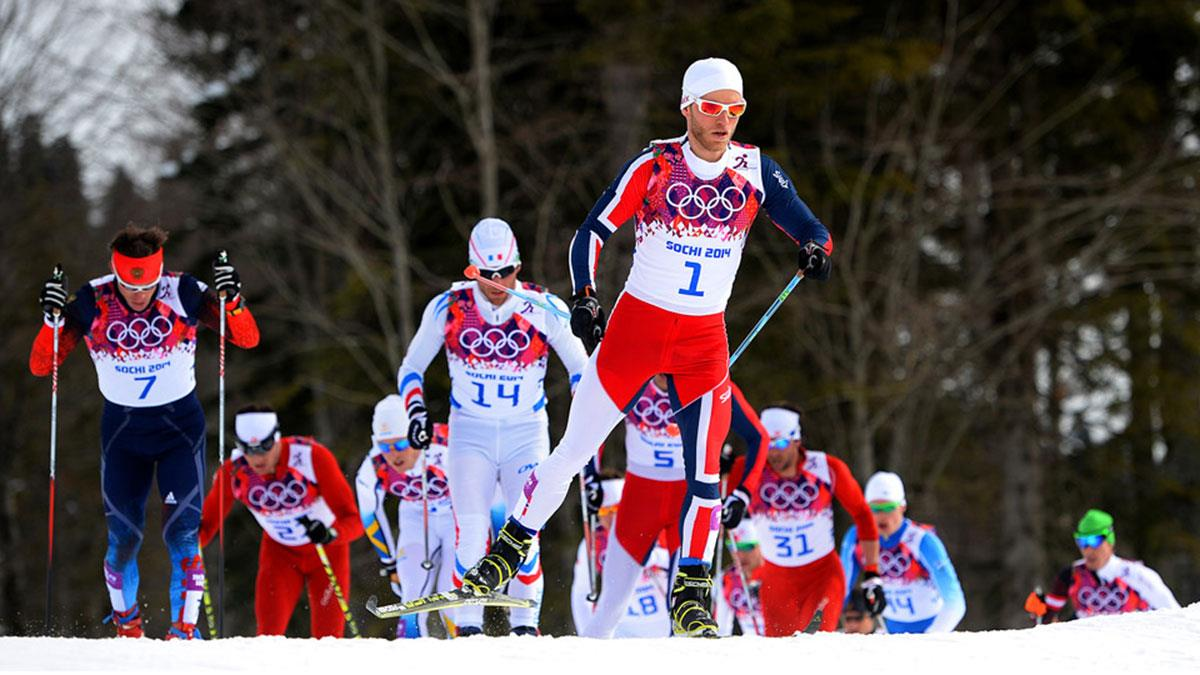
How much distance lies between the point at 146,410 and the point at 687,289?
3205mm

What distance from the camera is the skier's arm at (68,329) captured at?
833cm

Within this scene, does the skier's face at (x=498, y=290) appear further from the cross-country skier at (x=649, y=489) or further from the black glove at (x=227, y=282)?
the black glove at (x=227, y=282)

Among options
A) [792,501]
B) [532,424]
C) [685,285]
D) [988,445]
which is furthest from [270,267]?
[685,285]

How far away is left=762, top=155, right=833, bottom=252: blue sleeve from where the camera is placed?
264 inches

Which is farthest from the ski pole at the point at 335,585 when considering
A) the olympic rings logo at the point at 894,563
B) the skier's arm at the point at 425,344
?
the olympic rings logo at the point at 894,563

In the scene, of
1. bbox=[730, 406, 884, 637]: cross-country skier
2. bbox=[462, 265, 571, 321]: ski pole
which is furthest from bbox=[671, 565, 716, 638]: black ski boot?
bbox=[730, 406, 884, 637]: cross-country skier

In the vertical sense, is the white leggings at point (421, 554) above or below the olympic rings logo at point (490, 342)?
below

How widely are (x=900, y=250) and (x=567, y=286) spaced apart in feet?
13.9

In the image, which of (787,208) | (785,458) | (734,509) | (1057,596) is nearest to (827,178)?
(1057,596)

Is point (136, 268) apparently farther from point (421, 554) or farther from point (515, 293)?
point (421, 554)

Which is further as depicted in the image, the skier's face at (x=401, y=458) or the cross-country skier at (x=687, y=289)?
the skier's face at (x=401, y=458)

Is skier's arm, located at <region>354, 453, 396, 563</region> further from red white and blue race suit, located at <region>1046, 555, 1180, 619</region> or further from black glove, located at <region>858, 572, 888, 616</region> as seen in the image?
red white and blue race suit, located at <region>1046, 555, 1180, 619</region>

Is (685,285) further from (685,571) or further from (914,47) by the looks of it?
(914,47)

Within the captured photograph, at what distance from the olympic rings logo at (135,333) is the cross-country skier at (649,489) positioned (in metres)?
2.51
